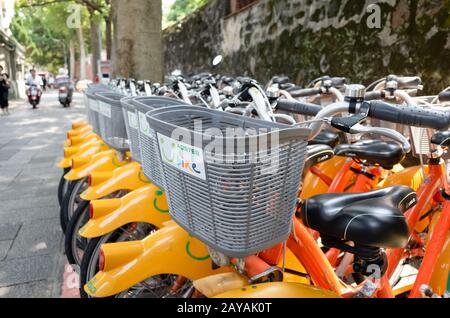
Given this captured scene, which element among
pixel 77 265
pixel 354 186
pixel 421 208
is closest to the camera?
pixel 421 208

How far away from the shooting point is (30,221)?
3.71 m

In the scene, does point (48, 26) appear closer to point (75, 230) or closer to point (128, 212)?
point (75, 230)

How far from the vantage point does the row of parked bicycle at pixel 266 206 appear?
4.18 feet

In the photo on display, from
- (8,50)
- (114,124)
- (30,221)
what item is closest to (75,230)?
(114,124)

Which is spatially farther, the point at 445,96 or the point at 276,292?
the point at 445,96

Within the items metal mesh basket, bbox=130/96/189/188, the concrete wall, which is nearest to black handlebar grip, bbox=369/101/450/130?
metal mesh basket, bbox=130/96/189/188

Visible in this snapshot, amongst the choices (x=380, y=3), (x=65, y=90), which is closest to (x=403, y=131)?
(x=380, y=3)

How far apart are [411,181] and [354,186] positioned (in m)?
0.37

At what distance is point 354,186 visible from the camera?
246cm

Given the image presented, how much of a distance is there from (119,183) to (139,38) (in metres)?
3.38

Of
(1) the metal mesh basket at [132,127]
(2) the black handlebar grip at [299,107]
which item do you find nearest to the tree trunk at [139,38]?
(1) the metal mesh basket at [132,127]

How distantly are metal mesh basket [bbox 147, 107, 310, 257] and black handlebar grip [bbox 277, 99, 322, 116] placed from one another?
0.33m

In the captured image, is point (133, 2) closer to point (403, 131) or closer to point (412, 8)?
point (412, 8)

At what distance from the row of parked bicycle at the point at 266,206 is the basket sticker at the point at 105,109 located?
0.47 metres
